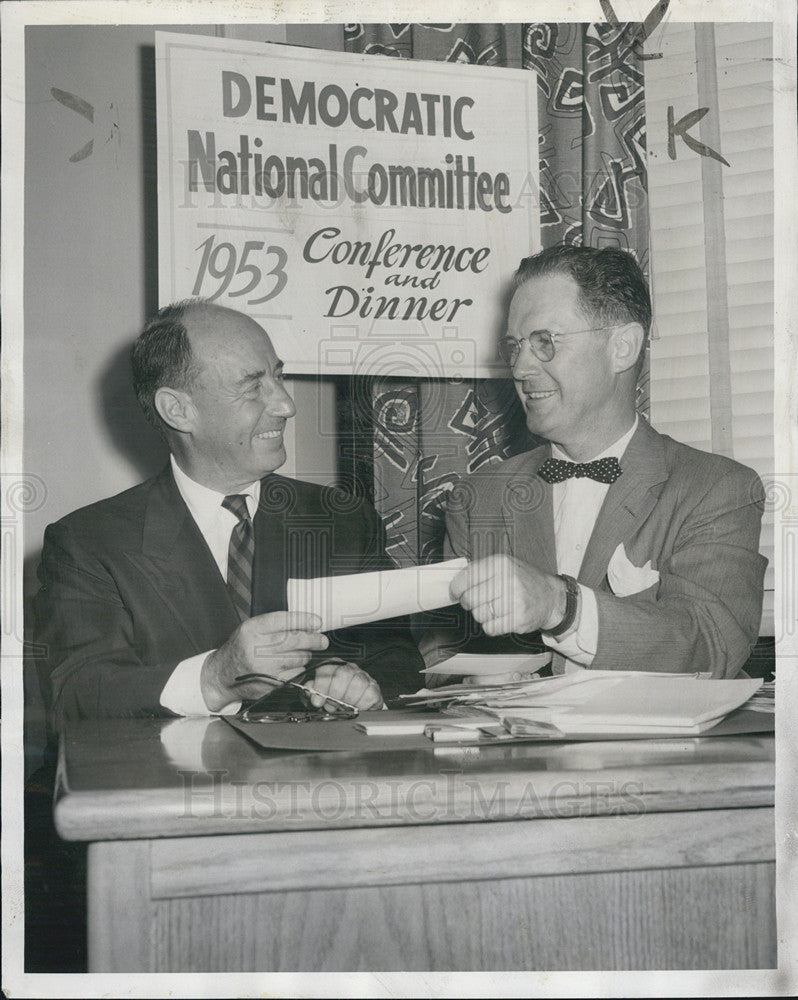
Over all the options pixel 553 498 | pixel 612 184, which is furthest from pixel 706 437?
pixel 612 184

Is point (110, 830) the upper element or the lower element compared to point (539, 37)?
lower

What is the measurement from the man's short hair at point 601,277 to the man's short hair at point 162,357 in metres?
0.74

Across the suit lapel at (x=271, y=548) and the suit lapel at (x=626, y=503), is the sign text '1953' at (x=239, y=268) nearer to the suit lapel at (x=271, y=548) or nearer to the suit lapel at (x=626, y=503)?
the suit lapel at (x=271, y=548)

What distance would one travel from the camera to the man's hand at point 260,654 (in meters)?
1.99

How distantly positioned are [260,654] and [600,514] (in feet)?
2.57

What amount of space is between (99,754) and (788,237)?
179cm

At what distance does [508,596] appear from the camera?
81.5 inches

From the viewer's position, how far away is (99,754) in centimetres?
174

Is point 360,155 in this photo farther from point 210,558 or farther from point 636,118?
point 210,558

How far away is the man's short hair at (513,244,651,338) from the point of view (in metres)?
2.21

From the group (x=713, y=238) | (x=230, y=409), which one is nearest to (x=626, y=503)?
(x=713, y=238)

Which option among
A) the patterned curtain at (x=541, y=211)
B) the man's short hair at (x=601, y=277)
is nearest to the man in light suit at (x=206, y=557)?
the patterned curtain at (x=541, y=211)

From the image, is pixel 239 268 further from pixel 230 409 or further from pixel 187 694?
pixel 187 694

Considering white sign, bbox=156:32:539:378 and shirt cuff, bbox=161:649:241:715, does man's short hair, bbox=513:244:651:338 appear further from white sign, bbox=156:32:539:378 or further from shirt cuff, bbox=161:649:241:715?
shirt cuff, bbox=161:649:241:715
